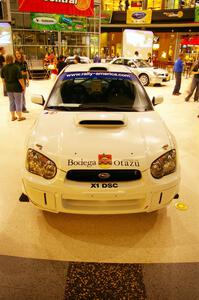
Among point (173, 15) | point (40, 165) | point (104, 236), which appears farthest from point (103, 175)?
point (173, 15)

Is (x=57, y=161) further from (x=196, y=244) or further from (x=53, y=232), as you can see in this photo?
(x=196, y=244)

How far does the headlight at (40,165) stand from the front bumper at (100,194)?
46mm

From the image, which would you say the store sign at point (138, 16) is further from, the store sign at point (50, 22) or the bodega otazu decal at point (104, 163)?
the bodega otazu decal at point (104, 163)

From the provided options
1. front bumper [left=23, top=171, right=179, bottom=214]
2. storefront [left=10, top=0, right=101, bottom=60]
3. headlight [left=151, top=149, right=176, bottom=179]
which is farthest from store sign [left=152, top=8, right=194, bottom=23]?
front bumper [left=23, top=171, right=179, bottom=214]

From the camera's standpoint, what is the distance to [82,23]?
20.5 metres

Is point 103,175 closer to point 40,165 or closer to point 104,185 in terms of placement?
point 104,185

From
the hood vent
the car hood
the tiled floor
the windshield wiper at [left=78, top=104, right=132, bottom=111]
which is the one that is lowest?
the tiled floor

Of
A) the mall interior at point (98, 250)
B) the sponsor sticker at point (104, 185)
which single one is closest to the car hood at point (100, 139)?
the sponsor sticker at point (104, 185)

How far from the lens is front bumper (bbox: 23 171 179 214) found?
88.6 inches

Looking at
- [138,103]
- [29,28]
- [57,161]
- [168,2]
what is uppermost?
[168,2]

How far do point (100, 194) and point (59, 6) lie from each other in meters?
16.7

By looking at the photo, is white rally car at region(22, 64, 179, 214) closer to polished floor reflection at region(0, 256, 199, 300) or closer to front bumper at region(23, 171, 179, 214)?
front bumper at region(23, 171, 179, 214)

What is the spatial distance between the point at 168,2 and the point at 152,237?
32522mm

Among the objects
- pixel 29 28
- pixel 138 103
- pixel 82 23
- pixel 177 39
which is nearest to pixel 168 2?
pixel 177 39
